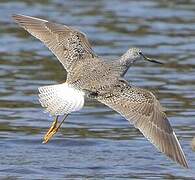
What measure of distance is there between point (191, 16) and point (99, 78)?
8.70 metres

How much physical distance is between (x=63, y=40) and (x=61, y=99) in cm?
147

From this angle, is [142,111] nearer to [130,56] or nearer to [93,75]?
[93,75]

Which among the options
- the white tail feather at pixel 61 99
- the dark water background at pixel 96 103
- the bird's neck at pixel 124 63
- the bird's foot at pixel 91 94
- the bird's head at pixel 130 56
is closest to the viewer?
the white tail feather at pixel 61 99

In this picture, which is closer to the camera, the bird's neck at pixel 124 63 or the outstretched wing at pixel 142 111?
the outstretched wing at pixel 142 111

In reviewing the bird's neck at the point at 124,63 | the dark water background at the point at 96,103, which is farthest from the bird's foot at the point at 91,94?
the dark water background at the point at 96,103

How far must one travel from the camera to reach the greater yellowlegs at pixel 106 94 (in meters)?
9.98

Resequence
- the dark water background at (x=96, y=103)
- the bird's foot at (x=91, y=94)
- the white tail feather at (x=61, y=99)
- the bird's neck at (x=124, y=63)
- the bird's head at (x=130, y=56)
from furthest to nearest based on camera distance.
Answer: the bird's head at (x=130, y=56), the bird's neck at (x=124, y=63), the dark water background at (x=96, y=103), the bird's foot at (x=91, y=94), the white tail feather at (x=61, y=99)

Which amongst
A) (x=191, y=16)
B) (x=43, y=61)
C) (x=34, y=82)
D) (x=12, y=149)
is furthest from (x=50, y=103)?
(x=191, y=16)

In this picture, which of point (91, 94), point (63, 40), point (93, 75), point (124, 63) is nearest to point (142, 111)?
point (91, 94)

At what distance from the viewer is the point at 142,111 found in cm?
1019

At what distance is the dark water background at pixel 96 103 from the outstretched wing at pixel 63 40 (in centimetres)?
113

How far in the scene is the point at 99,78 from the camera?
1060cm

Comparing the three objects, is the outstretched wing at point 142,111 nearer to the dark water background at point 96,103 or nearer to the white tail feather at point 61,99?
the white tail feather at point 61,99

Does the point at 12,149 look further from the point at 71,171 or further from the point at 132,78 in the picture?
the point at 132,78
